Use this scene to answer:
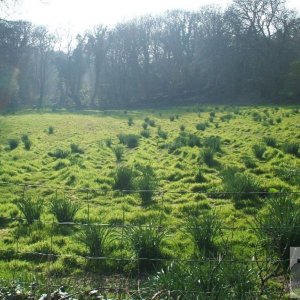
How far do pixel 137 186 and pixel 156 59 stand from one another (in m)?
47.2

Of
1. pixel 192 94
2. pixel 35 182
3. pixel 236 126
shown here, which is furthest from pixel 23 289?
pixel 192 94

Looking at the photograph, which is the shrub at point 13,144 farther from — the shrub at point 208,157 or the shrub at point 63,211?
the shrub at point 63,211

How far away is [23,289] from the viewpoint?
145 inches

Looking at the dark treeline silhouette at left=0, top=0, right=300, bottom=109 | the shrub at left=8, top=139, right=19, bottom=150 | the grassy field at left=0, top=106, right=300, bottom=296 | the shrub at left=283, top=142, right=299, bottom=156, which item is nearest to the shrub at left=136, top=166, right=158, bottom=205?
the grassy field at left=0, top=106, right=300, bottom=296

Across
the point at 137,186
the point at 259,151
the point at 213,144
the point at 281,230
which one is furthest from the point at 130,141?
the point at 281,230

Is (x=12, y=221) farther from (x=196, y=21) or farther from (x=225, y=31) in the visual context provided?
(x=196, y=21)

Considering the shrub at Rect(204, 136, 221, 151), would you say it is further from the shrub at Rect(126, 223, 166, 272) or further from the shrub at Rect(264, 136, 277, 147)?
the shrub at Rect(126, 223, 166, 272)

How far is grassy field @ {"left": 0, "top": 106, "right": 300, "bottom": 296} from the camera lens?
5.67 metres

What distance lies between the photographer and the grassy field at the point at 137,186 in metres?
5.67

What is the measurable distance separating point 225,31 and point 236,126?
33894 mm

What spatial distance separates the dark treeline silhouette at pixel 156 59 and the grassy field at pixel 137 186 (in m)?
28.2

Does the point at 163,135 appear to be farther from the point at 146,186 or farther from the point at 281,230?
the point at 281,230

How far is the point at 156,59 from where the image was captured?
54.7 m

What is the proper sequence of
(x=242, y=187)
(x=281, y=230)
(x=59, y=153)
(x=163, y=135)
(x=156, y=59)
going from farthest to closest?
(x=156, y=59)
(x=163, y=135)
(x=59, y=153)
(x=242, y=187)
(x=281, y=230)
